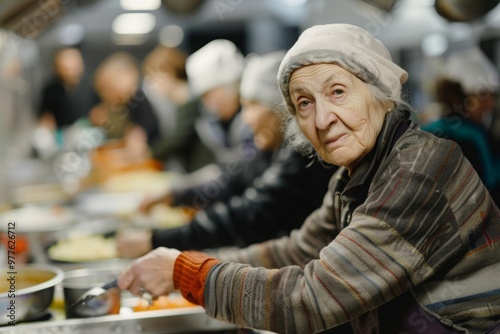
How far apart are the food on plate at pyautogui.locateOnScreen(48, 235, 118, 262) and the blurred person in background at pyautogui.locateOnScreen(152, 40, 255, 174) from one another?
3.34ft

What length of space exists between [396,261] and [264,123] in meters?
1.49

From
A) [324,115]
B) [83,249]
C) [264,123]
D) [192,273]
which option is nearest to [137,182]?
[83,249]

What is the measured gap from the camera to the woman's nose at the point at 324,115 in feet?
4.71

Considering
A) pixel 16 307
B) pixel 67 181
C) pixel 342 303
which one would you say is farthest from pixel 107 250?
pixel 67 181

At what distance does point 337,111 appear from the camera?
1439 millimetres

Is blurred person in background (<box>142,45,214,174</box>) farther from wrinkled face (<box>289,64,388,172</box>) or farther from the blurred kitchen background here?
wrinkled face (<box>289,64,388,172</box>)

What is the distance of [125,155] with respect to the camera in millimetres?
5305

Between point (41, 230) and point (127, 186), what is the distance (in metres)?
1.62

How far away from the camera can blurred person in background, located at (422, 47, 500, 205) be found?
2537 mm

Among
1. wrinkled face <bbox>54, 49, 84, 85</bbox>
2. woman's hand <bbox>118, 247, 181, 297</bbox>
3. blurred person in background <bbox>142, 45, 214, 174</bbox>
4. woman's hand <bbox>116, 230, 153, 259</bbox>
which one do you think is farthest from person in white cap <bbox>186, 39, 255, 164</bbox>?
wrinkled face <bbox>54, 49, 84, 85</bbox>

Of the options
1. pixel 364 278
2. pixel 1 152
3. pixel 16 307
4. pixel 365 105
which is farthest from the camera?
pixel 1 152

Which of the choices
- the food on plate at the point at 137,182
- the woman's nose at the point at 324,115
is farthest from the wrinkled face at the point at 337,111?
the food on plate at the point at 137,182

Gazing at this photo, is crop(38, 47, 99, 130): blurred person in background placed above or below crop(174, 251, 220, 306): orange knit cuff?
above

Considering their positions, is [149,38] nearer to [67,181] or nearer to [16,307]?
[67,181]
